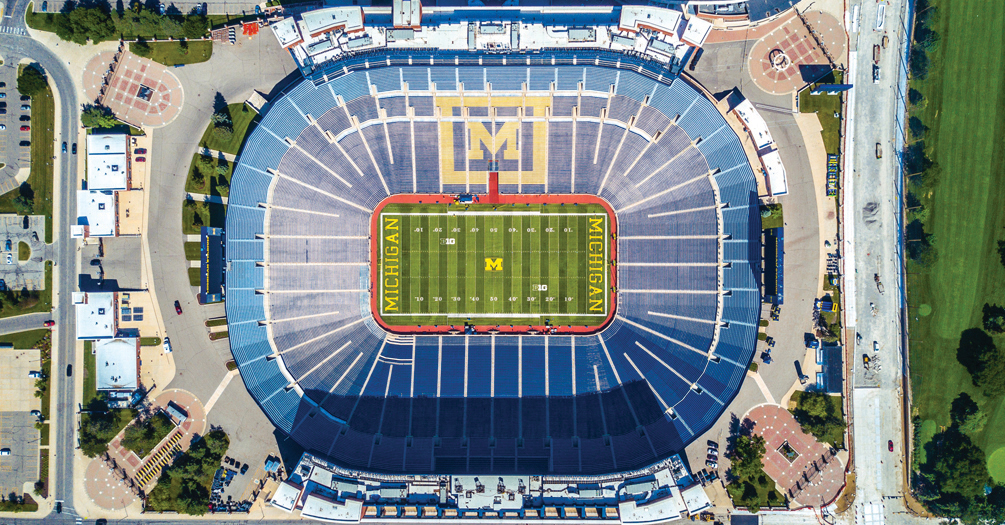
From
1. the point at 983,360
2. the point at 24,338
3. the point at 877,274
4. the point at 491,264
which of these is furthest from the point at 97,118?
the point at 983,360

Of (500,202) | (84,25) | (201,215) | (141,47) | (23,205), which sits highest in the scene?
(84,25)

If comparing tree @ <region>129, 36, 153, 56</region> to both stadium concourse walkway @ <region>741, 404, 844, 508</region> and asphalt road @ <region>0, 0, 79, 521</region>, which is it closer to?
asphalt road @ <region>0, 0, 79, 521</region>

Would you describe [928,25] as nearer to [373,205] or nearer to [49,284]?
[373,205]

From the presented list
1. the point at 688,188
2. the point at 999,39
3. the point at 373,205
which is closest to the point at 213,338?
the point at 373,205

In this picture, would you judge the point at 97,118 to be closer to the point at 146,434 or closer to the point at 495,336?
the point at 146,434

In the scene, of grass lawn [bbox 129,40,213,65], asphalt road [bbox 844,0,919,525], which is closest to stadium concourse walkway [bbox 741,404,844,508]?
asphalt road [bbox 844,0,919,525]
